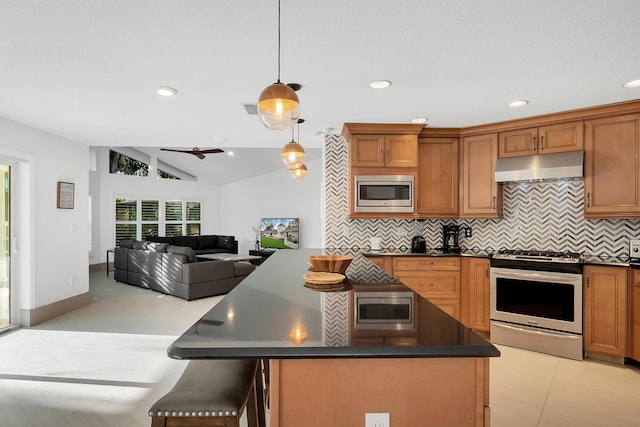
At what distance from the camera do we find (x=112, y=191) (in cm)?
884

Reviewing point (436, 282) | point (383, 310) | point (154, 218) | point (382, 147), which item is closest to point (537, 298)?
point (436, 282)

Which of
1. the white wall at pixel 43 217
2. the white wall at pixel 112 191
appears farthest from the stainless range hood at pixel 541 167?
the white wall at pixel 112 191

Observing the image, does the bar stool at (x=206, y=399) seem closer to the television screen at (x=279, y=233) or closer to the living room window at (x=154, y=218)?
the television screen at (x=279, y=233)

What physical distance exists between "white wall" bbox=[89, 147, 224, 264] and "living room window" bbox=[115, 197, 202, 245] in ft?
0.57

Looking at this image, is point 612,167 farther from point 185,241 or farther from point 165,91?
point 185,241

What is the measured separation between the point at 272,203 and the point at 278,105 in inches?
336

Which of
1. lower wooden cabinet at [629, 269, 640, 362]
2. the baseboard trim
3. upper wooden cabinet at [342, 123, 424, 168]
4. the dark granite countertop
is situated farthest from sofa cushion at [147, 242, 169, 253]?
lower wooden cabinet at [629, 269, 640, 362]

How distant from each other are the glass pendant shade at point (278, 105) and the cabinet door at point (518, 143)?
2976 millimetres

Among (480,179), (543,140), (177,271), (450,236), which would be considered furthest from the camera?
(177,271)

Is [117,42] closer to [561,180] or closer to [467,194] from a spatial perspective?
[467,194]

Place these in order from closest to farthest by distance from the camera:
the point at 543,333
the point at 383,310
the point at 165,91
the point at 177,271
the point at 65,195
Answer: the point at 383,310
the point at 165,91
the point at 543,333
the point at 65,195
the point at 177,271

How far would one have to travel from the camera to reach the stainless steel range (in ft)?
10.3

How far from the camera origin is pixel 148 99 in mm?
3082

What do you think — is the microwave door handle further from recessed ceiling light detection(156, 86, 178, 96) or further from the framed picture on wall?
the framed picture on wall
